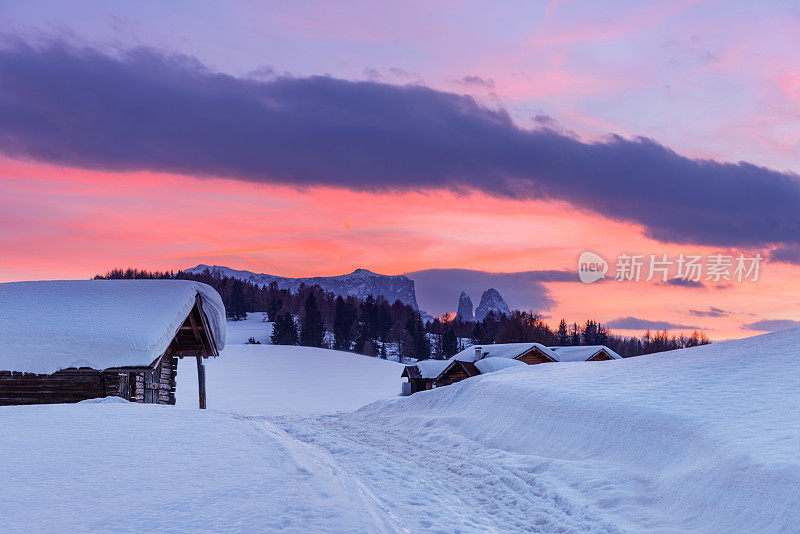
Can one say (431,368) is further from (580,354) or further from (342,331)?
(342,331)

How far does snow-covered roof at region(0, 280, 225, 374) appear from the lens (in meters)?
20.0

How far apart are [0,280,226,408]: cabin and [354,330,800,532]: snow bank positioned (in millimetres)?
8796

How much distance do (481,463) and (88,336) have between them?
13784mm

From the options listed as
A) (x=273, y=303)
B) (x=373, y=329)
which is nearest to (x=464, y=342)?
(x=373, y=329)

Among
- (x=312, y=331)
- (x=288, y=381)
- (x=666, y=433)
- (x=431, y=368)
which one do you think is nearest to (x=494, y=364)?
(x=431, y=368)

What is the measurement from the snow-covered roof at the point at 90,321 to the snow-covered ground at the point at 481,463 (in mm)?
5645

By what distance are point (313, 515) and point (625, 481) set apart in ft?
23.2

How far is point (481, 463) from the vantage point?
14.2m

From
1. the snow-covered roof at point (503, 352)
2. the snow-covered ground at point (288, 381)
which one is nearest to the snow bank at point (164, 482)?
the snow-covered ground at point (288, 381)

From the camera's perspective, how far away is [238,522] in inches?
266

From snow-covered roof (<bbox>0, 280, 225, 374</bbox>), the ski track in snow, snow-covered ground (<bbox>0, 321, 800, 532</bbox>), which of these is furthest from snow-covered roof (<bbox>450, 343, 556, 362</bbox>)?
the ski track in snow

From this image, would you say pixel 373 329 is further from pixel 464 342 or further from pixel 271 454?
pixel 271 454

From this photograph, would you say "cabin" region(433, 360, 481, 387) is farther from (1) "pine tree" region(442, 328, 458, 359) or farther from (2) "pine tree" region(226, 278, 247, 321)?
(2) "pine tree" region(226, 278, 247, 321)

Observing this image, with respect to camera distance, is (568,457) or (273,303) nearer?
(568,457)
